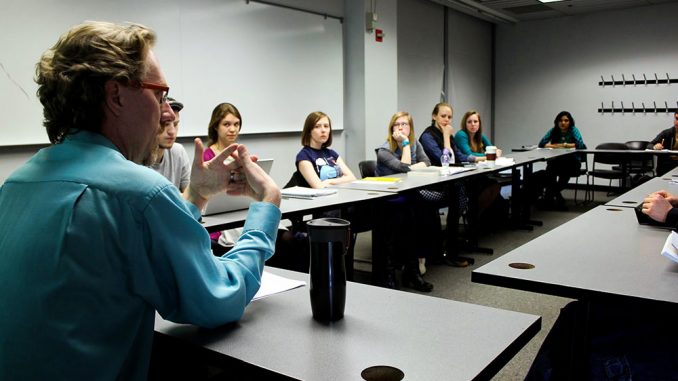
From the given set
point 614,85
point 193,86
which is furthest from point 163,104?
point 614,85

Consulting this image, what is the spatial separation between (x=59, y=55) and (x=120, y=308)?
0.41m

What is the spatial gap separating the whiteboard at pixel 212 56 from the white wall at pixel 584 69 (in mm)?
4344

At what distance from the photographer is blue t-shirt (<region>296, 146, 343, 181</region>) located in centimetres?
380

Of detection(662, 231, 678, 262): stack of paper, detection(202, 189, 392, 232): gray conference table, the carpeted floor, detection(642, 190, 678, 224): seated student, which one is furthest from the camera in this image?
the carpeted floor

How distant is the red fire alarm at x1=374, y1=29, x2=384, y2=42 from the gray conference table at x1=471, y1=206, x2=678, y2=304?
434cm

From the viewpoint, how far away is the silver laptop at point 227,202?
7.87ft

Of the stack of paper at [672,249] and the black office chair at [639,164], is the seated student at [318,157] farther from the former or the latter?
the black office chair at [639,164]

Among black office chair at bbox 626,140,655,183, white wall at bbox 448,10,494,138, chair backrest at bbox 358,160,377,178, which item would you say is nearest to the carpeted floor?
chair backrest at bbox 358,160,377,178

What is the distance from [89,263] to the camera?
0.82 m

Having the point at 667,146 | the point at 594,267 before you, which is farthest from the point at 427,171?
the point at 667,146

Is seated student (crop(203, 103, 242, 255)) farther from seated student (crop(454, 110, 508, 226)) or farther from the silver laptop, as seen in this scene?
seated student (crop(454, 110, 508, 226))

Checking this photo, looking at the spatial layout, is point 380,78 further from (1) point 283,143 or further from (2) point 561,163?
(2) point 561,163

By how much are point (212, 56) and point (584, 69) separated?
20.4 ft

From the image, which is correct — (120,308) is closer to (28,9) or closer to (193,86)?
(28,9)
